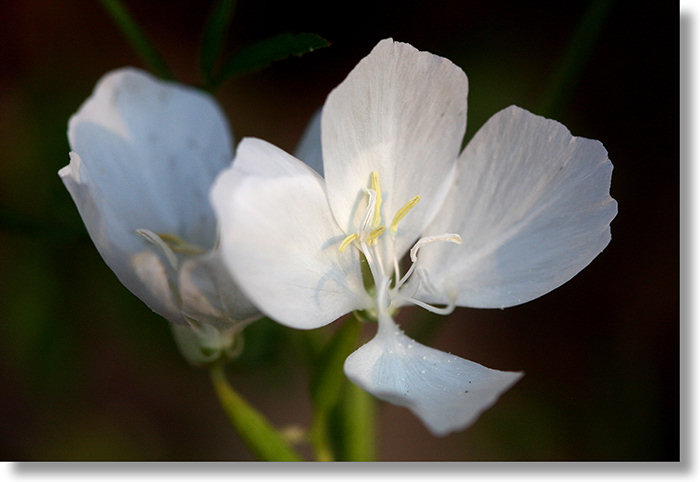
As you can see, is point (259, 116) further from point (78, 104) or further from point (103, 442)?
point (103, 442)

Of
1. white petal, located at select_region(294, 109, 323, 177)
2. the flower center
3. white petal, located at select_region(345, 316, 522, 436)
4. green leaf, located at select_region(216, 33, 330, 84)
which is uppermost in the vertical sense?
green leaf, located at select_region(216, 33, 330, 84)

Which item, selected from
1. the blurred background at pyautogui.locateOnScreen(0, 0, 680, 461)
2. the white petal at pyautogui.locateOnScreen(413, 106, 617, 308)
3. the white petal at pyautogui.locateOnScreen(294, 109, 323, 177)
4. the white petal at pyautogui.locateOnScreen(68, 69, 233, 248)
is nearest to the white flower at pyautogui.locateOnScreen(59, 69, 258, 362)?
the white petal at pyautogui.locateOnScreen(68, 69, 233, 248)

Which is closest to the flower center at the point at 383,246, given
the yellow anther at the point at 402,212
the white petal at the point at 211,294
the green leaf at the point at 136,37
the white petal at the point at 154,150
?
the yellow anther at the point at 402,212

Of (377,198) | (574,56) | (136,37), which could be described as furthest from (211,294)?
(574,56)

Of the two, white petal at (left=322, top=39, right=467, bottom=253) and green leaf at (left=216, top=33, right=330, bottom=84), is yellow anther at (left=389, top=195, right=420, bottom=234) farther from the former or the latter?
green leaf at (left=216, top=33, right=330, bottom=84)

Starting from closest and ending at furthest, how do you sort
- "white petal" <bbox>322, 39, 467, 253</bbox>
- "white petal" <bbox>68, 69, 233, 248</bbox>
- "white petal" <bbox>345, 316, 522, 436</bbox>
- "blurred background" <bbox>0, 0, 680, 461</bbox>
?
"white petal" <bbox>345, 316, 522, 436</bbox>
"white petal" <bbox>322, 39, 467, 253</bbox>
"white petal" <bbox>68, 69, 233, 248</bbox>
"blurred background" <bbox>0, 0, 680, 461</bbox>

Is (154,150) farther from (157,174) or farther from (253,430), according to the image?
(253,430)

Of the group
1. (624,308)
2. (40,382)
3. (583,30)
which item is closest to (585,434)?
(624,308)

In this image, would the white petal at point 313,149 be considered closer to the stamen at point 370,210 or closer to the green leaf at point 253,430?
the stamen at point 370,210
